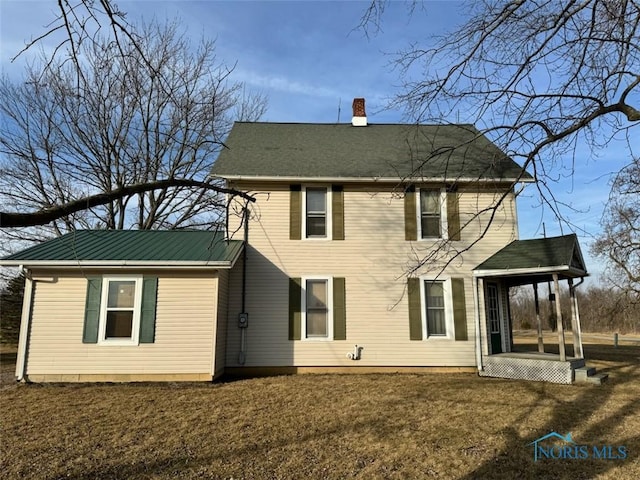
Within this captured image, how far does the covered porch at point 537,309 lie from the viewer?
930 cm

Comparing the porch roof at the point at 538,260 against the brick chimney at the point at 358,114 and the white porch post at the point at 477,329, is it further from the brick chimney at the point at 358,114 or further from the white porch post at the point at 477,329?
the brick chimney at the point at 358,114

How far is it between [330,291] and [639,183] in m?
6.84

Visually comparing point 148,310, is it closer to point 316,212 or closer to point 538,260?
point 316,212

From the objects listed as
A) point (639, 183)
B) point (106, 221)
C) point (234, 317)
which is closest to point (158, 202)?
point (106, 221)

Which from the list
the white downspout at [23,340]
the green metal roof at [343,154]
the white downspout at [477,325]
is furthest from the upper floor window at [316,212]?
the white downspout at [23,340]

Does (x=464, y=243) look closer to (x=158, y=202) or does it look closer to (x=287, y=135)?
(x=287, y=135)

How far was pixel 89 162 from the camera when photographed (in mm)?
17750

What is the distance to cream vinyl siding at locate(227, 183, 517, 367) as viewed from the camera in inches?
416

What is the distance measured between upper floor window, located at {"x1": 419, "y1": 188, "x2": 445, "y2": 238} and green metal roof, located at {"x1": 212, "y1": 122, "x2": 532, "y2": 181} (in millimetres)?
664

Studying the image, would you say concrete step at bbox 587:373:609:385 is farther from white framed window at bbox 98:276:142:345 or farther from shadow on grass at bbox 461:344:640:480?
white framed window at bbox 98:276:142:345

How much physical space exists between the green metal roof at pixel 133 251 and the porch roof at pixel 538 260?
655 cm

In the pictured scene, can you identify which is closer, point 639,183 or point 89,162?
point 639,183

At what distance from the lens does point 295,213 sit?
36.4 ft

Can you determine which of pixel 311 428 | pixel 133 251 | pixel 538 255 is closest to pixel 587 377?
pixel 538 255
